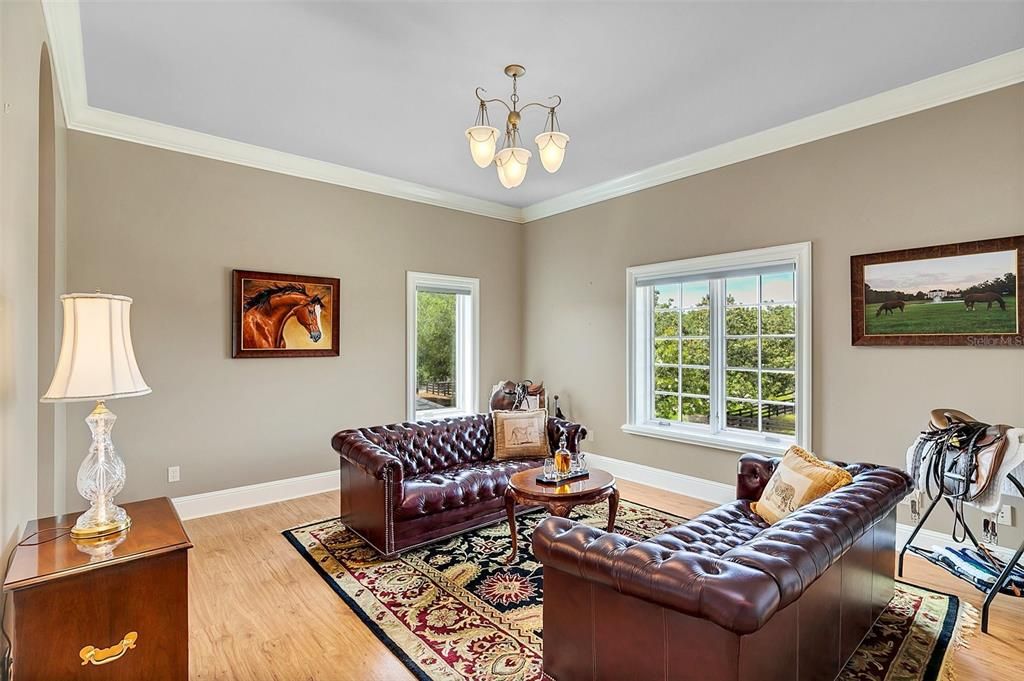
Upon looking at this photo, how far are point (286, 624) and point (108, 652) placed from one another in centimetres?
105

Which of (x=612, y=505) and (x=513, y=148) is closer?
(x=513, y=148)

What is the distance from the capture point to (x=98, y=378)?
5.75 feet

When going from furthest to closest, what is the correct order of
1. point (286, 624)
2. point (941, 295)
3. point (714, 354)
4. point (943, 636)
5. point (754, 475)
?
point (714, 354) < point (941, 295) < point (754, 475) < point (286, 624) < point (943, 636)

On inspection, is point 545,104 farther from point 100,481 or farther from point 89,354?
point 100,481

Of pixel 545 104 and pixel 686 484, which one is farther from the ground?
pixel 545 104

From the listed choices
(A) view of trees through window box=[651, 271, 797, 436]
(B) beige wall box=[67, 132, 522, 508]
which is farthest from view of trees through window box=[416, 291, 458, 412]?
(A) view of trees through window box=[651, 271, 797, 436]

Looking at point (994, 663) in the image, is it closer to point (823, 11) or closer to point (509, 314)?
point (823, 11)

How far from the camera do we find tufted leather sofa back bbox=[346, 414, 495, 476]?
3902 mm

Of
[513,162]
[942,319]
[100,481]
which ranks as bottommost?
[100,481]

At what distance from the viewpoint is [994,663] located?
7.37ft

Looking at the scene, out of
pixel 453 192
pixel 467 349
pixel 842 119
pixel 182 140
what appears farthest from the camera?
pixel 467 349

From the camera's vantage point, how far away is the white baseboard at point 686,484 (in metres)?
3.43

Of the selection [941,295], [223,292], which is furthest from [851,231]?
[223,292]

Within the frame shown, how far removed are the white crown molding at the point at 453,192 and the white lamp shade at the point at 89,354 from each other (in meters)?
1.87
